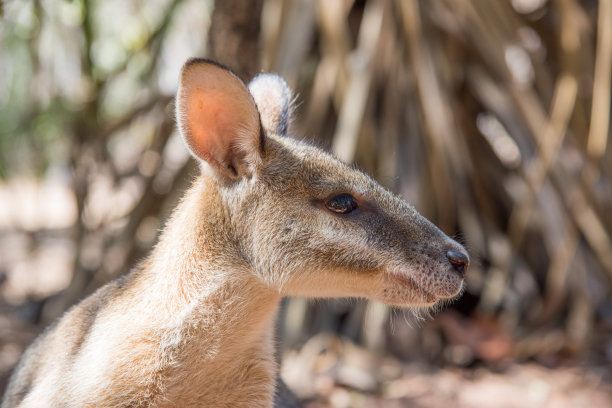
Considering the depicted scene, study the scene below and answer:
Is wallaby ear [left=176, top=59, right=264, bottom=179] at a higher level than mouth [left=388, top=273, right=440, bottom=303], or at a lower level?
higher

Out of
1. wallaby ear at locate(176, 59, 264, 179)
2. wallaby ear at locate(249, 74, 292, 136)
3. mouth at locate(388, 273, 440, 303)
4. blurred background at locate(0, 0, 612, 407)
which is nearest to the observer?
wallaby ear at locate(176, 59, 264, 179)

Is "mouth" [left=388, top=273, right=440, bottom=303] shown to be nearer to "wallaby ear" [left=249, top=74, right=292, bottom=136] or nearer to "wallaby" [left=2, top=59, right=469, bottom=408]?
"wallaby" [left=2, top=59, right=469, bottom=408]

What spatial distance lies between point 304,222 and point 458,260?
51cm

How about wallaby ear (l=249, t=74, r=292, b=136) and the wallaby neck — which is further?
wallaby ear (l=249, t=74, r=292, b=136)

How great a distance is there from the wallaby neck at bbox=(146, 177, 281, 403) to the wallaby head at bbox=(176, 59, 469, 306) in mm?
43

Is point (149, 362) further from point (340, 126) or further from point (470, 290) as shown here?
point (470, 290)

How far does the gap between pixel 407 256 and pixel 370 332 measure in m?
2.27

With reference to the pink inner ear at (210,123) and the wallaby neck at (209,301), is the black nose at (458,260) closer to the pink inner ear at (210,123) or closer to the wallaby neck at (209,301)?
the wallaby neck at (209,301)

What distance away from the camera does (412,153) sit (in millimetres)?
4918

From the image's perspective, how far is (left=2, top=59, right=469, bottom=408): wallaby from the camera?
7.03ft

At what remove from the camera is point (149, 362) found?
2.13 metres

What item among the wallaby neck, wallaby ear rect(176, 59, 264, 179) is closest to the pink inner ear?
wallaby ear rect(176, 59, 264, 179)

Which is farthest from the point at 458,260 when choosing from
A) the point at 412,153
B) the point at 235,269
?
the point at 412,153

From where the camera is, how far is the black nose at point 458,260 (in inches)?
87.2
